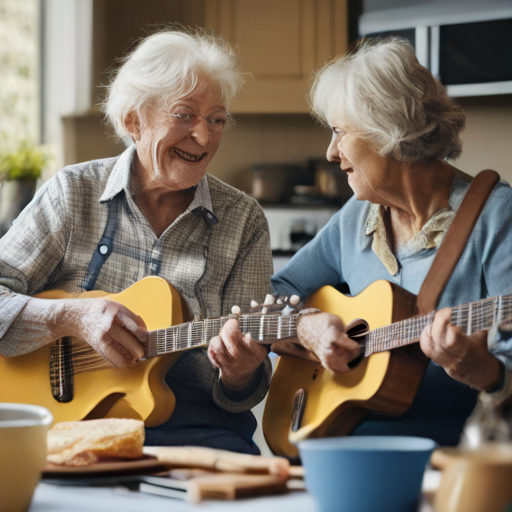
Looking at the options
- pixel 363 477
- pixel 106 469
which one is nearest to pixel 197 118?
pixel 106 469

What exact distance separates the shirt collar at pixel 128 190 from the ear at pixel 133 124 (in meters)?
0.04

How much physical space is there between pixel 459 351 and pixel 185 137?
0.77 meters

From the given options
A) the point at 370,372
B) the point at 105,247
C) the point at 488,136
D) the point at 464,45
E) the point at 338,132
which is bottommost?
the point at 370,372

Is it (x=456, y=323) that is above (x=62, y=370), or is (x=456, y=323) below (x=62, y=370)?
above

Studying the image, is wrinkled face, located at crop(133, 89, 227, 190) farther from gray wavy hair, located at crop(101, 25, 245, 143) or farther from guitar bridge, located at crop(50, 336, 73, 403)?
guitar bridge, located at crop(50, 336, 73, 403)

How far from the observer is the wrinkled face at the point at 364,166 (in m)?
1.30

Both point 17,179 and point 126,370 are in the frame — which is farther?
point 17,179

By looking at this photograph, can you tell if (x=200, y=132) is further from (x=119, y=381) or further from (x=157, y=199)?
(x=119, y=381)

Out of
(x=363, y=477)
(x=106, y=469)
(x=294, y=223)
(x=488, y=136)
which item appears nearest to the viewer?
(x=363, y=477)

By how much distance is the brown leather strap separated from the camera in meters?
1.17

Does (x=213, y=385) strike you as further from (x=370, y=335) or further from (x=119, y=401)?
(x=370, y=335)

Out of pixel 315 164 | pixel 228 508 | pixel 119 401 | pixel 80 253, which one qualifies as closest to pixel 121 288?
pixel 80 253

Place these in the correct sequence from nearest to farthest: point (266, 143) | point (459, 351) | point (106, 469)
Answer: point (106, 469) < point (459, 351) < point (266, 143)

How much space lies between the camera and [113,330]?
132 centimetres
